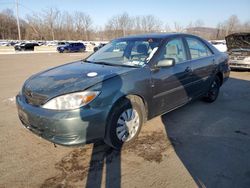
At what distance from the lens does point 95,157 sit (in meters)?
3.11

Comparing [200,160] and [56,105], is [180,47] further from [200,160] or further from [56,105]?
[56,105]

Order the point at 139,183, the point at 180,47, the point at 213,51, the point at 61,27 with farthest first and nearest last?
the point at 61,27 < the point at 213,51 < the point at 180,47 < the point at 139,183

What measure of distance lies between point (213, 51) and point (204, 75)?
0.86 metres

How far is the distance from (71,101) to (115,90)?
0.59 metres

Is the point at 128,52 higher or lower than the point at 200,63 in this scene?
higher

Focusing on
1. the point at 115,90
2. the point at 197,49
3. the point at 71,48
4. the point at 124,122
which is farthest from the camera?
the point at 71,48

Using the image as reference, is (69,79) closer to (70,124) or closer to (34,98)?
(34,98)

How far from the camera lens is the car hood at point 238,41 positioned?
402 inches

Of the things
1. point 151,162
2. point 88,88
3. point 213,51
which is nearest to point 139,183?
point 151,162

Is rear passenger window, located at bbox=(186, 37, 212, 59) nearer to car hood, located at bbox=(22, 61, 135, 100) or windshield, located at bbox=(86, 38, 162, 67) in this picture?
windshield, located at bbox=(86, 38, 162, 67)

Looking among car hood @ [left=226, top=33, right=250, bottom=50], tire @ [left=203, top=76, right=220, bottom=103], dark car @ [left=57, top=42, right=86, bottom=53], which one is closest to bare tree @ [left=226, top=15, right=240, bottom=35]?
dark car @ [left=57, top=42, right=86, bottom=53]

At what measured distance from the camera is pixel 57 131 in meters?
2.71

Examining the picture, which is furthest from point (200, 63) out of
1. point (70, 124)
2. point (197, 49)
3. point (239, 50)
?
point (239, 50)

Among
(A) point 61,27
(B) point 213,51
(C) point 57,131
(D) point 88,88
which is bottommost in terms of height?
(C) point 57,131
